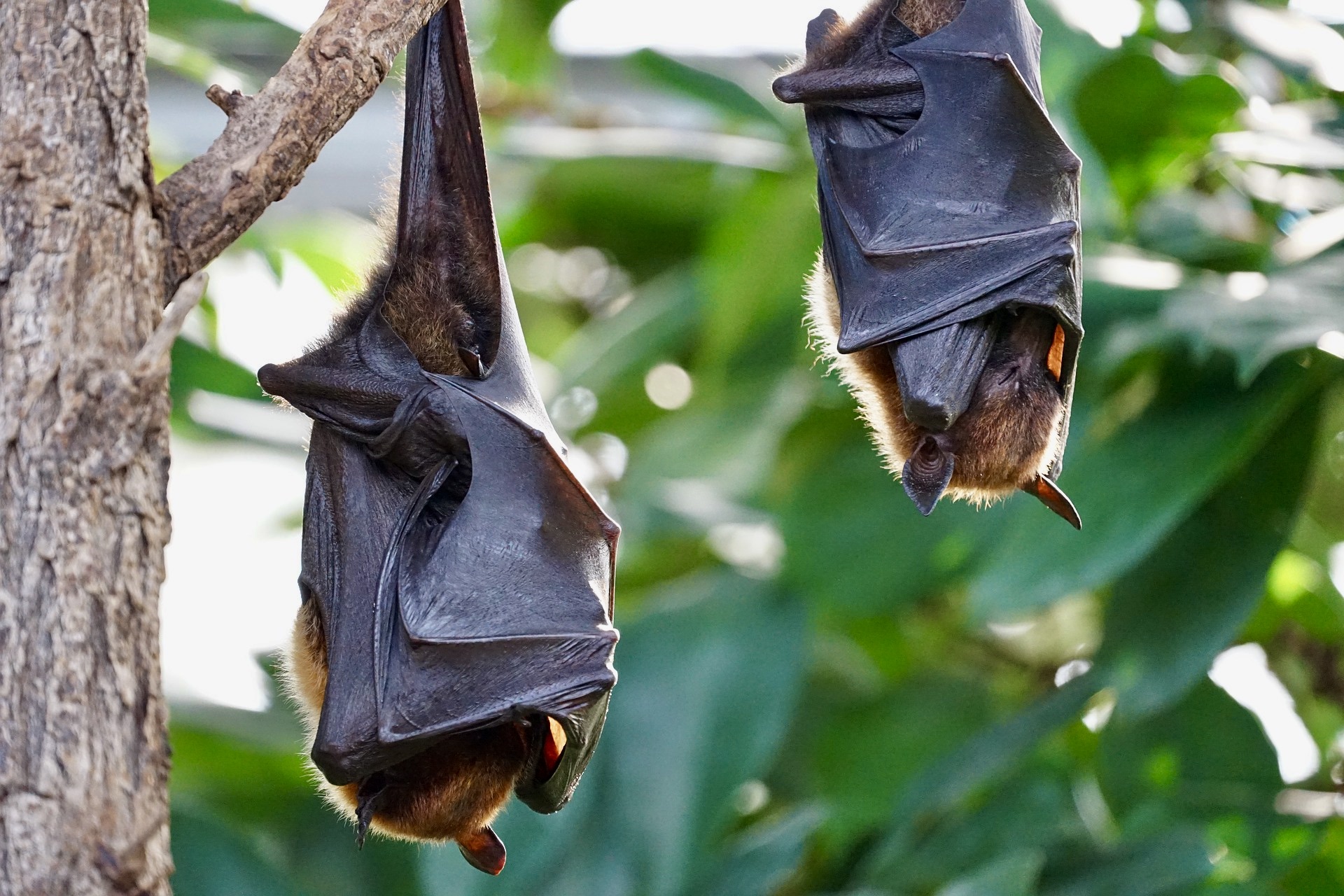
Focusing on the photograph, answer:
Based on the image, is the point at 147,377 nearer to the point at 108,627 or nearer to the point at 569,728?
the point at 108,627

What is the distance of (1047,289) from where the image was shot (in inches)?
71.5

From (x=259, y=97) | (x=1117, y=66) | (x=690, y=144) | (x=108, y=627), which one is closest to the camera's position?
(x=108, y=627)

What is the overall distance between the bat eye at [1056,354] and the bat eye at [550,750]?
871mm

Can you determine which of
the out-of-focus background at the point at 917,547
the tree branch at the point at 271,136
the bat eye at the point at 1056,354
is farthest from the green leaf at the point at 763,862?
the tree branch at the point at 271,136

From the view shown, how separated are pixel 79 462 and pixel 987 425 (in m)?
1.17

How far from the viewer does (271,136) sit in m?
1.48

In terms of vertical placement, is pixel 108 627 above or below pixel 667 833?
above

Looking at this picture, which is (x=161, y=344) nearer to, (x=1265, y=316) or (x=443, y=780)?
(x=443, y=780)

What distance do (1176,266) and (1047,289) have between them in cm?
166

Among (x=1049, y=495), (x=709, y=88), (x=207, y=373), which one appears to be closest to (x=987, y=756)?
(x=1049, y=495)

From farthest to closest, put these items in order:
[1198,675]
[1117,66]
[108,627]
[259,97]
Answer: [1117,66]
[1198,675]
[259,97]
[108,627]

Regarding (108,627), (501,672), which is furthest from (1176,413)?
(108,627)

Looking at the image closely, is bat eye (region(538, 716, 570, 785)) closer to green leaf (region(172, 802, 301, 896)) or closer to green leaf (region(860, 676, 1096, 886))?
green leaf (region(860, 676, 1096, 886))

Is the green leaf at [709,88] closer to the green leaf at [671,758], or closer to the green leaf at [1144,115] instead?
the green leaf at [1144,115]
